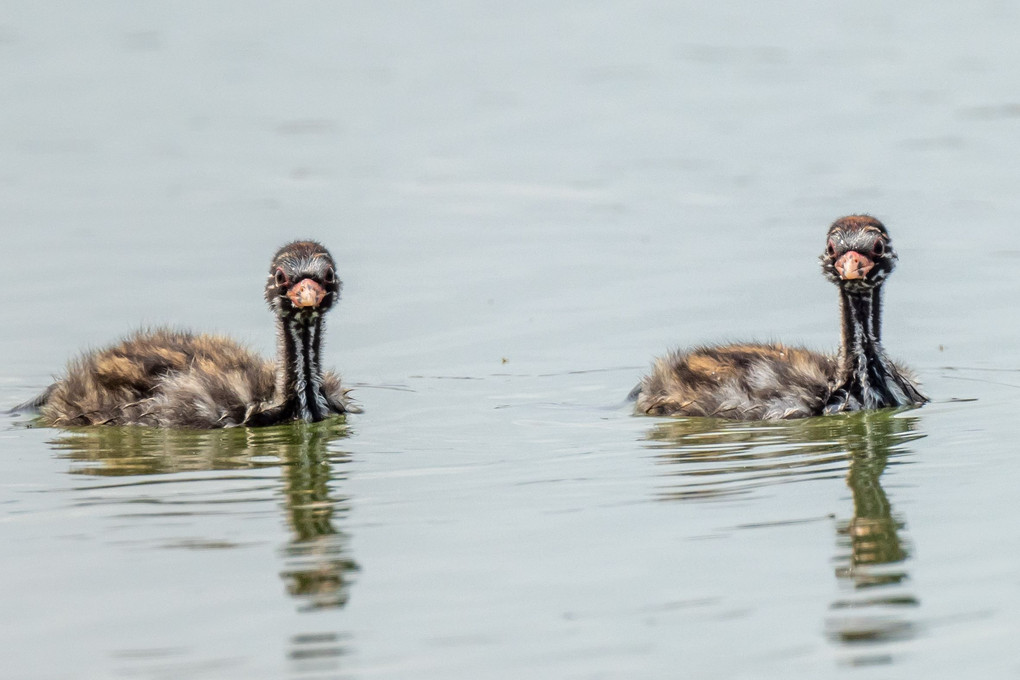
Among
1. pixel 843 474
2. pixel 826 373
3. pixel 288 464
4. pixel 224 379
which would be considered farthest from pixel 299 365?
pixel 843 474

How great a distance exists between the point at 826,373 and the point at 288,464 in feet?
12.2

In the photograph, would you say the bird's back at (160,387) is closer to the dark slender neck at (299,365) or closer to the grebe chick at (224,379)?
the grebe chick at (224,379)

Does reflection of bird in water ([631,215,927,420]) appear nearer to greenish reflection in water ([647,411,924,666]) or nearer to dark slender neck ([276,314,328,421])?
greenish reflection in water ([647,411,924,666])

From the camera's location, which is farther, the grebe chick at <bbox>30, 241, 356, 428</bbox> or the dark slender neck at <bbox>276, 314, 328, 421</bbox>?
the dark slender neck at <bbox>276, 314, 328, 421</bbox>

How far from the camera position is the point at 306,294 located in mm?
11922

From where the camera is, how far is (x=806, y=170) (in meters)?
21.4

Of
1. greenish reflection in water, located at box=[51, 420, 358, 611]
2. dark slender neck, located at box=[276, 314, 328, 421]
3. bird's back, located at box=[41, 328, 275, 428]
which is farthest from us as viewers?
dark slender neck, located at box=[276, 314, 328, 421]

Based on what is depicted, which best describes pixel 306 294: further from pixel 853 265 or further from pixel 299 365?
pixel 853 265

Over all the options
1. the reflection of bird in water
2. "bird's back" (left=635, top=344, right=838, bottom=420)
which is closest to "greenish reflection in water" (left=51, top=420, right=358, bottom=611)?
"bird's back" (left=635, top=344, right=838, bottom=420)

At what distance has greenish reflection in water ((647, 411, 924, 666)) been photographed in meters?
7.63

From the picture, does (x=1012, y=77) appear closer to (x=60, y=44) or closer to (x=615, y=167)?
(x=615, y=167)

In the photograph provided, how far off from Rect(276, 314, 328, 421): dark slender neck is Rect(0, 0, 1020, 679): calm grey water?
0.78 ft

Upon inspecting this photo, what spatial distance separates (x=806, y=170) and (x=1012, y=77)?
7165 mm

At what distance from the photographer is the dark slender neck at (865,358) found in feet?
40.3
